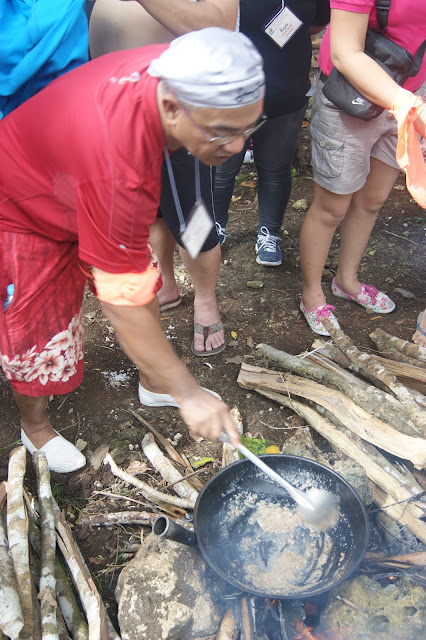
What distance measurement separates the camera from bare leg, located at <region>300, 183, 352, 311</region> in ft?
10.7

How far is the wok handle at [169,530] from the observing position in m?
1.92

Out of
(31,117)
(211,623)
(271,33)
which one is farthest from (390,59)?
(211,623)

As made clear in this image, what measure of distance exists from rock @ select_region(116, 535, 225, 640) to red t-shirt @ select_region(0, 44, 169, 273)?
3.84 ft

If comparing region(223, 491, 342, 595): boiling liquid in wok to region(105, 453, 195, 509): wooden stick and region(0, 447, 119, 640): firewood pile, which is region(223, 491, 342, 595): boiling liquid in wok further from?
region(0, 447, 119, 640): firewood pile

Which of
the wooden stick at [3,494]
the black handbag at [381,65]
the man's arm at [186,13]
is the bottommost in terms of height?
the wooden stick at [3,494]

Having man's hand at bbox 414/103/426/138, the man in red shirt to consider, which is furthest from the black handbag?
the man in red shirt

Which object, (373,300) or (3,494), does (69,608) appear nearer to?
(3,494)

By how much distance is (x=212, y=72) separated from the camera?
Result: 1.44 meters

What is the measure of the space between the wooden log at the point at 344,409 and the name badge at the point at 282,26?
75.6 inches

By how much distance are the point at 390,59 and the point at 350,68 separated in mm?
207

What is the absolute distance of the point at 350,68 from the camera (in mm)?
2594

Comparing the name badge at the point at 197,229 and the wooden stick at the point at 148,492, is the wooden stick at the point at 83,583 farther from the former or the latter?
the name badge at the point at 197,229

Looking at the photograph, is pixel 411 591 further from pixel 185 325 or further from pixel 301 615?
pixel 185 325

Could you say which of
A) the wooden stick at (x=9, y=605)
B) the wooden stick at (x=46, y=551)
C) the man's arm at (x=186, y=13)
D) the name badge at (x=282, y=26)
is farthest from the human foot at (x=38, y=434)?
the name badge at (x=282, y=26)
